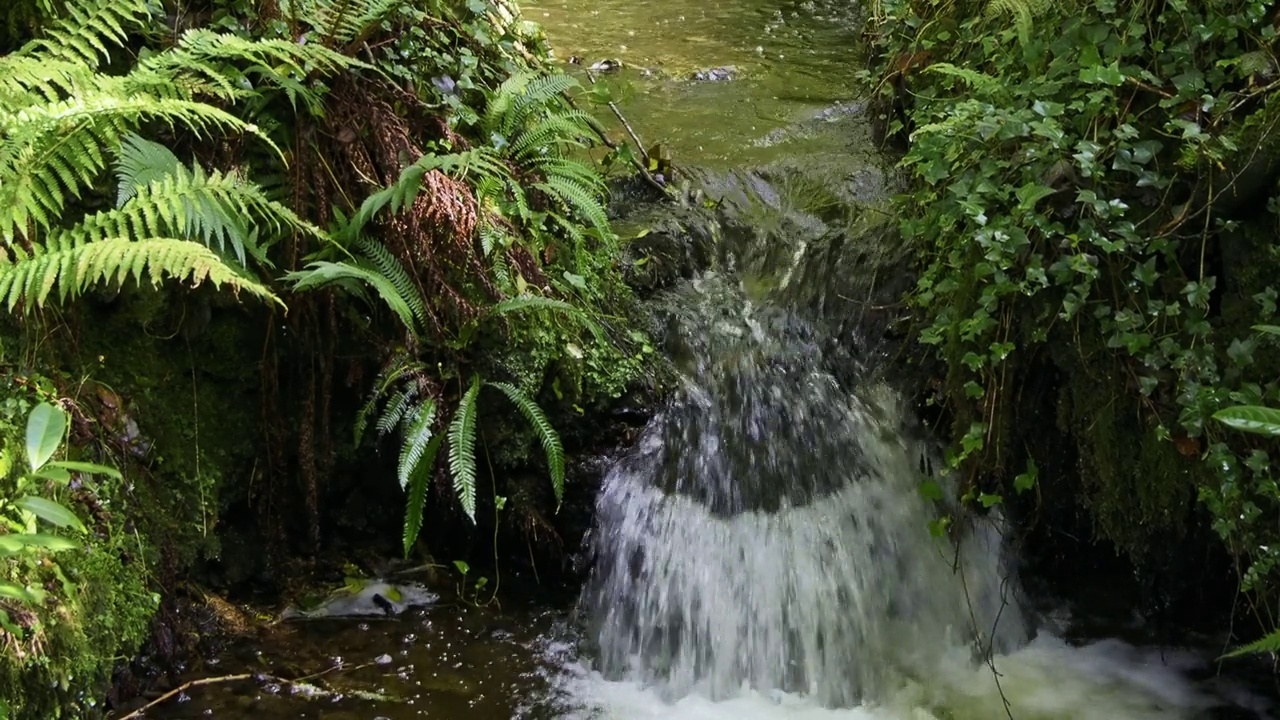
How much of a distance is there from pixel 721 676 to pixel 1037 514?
1.48 metres

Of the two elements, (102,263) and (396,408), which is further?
(396,408)

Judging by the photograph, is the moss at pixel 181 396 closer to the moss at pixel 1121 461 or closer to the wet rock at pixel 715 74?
the moss at pixel 1121 461

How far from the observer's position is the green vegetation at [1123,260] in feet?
9.70

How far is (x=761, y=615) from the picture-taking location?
378cm

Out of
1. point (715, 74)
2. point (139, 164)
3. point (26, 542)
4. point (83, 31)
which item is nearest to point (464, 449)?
point (139, 164)

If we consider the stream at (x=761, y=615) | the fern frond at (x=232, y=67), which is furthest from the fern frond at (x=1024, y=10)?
the fern frond at (x=232, y=67)

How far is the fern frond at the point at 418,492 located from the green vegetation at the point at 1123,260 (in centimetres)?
194

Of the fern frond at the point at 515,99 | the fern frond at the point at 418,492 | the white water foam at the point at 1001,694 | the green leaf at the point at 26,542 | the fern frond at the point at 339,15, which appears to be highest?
the fern frond at the point at 339,15

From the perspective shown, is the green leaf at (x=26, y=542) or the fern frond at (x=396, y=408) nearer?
the green leaf at (x=26, y=542)

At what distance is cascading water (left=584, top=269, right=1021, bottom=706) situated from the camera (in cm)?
371

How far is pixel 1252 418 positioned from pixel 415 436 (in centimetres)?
255

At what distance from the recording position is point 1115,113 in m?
3.15

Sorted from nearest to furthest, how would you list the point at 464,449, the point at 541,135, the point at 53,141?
the point at 53,141
the point at 464,449
the point at 541,135

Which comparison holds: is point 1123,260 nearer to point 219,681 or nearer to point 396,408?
point 396,408
